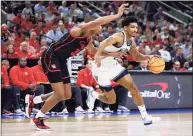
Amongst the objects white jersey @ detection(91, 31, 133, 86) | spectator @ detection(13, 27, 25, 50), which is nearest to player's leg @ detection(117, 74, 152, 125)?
white jersey @ detection(91, 31, 133, 86)

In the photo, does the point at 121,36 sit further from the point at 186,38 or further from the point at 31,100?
the point at 186,38

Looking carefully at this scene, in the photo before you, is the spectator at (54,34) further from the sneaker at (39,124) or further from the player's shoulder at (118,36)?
the sneaker at (39,124)

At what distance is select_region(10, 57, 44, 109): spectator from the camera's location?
1438 centimetres

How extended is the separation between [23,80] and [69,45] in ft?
17.9

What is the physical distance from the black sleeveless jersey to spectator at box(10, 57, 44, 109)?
4.85m

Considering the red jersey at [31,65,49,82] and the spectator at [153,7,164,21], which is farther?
the spectator at [153,7,164,21]

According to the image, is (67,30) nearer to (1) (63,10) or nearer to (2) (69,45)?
(1) (63,10)

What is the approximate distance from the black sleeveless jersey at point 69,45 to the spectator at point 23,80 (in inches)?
191

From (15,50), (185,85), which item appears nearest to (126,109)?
(185,85)

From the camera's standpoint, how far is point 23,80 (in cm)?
1459

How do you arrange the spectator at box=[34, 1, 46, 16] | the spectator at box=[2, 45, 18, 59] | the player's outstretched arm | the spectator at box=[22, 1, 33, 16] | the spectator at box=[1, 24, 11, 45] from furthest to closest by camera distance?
the spectator at box=[34, 1, 46, 16], the spectator at box=[22, 1, 33, 16], the spectator at box=[1, 24, 11, 45], the spectator at box=[2, 45, 18, 59], the player's outstretched arm

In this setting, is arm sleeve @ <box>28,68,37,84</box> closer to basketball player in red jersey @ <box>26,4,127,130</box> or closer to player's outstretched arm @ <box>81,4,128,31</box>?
basketball player in red jersey @ <box>26,4,127,130</box>

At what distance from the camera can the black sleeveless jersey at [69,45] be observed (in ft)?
30.9

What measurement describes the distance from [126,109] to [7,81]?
4089 mm
